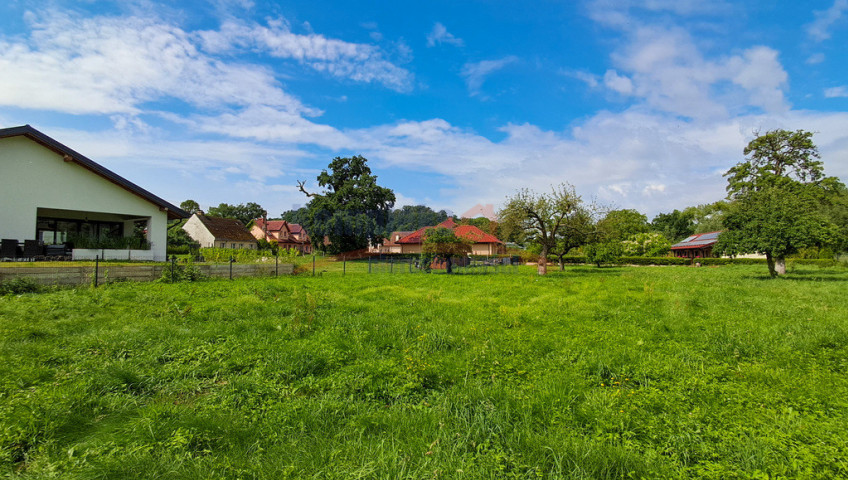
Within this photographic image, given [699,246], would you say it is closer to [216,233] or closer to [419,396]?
[419,396]

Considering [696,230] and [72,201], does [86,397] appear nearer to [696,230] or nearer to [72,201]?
[72,201]

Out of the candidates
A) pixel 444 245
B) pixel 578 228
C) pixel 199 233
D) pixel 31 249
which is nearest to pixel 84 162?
pixel 31 249

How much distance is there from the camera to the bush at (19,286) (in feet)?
33.2

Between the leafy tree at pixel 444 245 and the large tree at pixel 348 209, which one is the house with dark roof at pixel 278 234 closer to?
the large tree at pixel 348 209

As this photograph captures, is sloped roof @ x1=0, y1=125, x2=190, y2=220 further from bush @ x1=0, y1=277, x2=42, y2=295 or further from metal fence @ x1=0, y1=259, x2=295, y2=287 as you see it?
bush @ x1=0, y1=277, x2=42, y2=295

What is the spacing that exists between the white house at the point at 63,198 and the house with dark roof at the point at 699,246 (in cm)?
5665

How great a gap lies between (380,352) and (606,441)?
3.49 metres

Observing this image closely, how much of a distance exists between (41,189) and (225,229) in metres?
33.9

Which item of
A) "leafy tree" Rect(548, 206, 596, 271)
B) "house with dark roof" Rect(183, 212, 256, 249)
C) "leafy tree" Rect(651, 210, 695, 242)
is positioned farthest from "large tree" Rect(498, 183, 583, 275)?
"leafy tree" Rect(651, 210, 695, 242)

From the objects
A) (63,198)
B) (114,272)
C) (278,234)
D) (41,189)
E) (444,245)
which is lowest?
(114,272)

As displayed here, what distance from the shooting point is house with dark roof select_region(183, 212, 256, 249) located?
155 feet

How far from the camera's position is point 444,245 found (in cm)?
2259

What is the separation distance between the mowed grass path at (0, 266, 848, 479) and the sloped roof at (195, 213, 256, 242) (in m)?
43.8

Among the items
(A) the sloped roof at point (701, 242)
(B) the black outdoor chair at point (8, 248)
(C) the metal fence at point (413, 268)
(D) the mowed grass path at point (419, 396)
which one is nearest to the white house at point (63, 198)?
(B) the black outdoor chair at point (8, 248)
